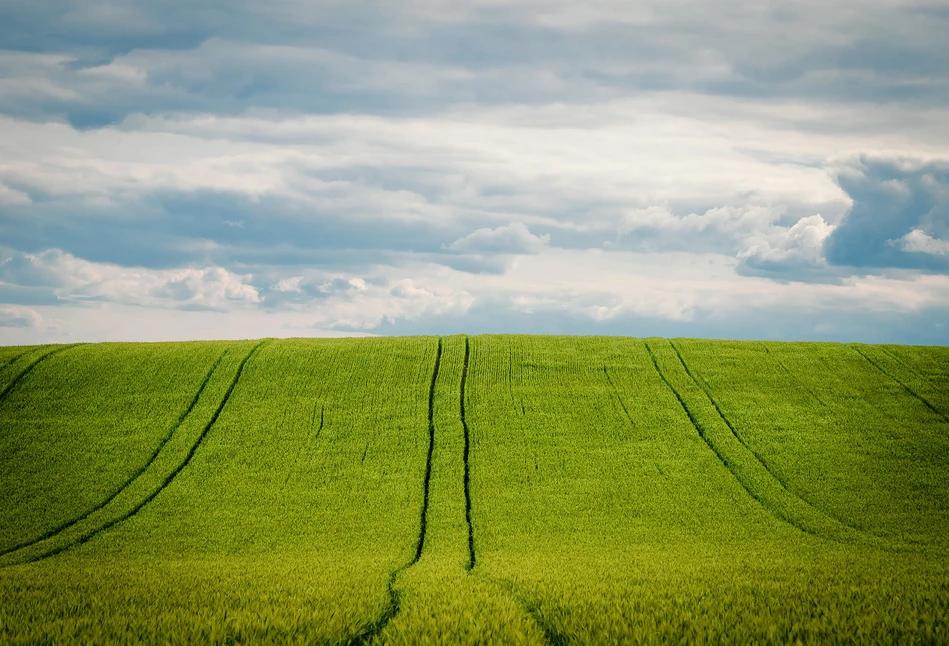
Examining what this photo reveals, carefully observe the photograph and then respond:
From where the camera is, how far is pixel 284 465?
27562mm

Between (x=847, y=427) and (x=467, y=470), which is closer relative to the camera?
(x=467, y=470)

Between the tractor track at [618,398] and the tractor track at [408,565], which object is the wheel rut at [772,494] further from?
the tractor track at [408,565]

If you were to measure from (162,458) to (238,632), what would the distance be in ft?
75.6

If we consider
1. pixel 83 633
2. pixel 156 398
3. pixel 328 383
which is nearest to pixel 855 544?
pixel 83 633

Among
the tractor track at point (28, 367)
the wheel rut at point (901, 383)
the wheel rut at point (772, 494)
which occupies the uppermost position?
the tractor track at point (28, 367)

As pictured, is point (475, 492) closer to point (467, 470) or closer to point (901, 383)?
point (467, 470)

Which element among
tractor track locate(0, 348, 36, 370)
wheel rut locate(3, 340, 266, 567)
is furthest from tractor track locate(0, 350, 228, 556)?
tractor track locate(0, 348, 36, 370)

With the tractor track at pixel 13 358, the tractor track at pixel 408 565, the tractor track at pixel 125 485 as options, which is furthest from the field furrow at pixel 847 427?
A: the tractor track at pixel 13 358

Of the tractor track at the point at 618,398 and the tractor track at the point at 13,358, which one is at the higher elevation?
the tractor track at the point at 13,358

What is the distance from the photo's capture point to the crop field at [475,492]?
9.40 metres

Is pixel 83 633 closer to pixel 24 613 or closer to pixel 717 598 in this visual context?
pixel 24 613

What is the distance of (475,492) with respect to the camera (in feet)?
83.7

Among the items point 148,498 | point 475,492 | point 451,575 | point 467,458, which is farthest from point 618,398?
point 148,498

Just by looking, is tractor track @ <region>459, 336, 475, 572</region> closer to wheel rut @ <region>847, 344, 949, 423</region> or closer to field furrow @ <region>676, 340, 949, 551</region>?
field furrow @ <region>676, 340, 949, 551</region>
